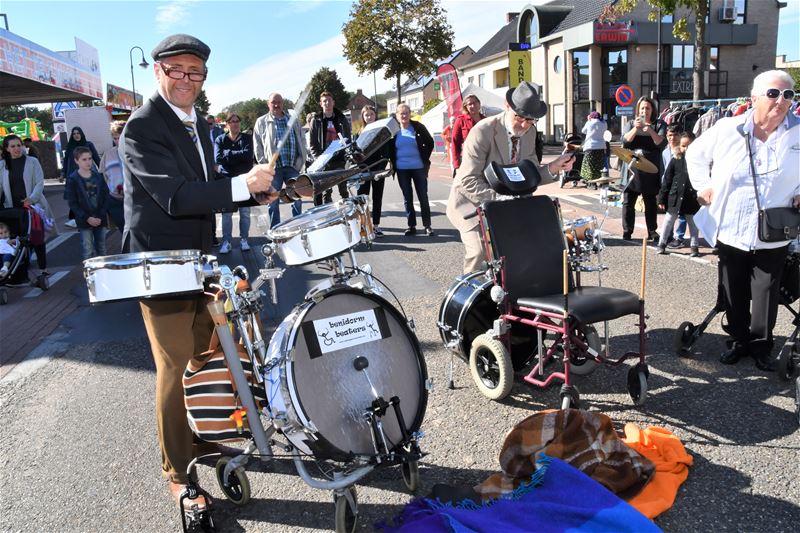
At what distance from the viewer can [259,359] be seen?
290cm

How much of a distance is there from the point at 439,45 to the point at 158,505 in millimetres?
36760

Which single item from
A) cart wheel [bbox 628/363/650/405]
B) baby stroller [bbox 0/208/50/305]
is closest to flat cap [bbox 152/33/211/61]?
cart wheel [bbox 628/363/650/405]

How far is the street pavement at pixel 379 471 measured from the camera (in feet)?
10.2

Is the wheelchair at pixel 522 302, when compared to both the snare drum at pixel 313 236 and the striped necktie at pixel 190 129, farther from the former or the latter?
the striped necktie at pixel 190 129

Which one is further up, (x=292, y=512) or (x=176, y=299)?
(x=176, y=299)

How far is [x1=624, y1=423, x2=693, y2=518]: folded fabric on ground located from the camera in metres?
2.92

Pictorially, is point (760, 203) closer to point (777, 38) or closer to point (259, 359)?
point (259, 359)

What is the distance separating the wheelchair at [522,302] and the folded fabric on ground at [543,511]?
99 centimetres

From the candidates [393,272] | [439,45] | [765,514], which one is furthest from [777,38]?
[765,514]

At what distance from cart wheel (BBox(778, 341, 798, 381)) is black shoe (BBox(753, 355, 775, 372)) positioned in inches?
7.5

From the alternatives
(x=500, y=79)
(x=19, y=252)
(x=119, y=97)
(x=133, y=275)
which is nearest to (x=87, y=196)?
(x=19, y=252)

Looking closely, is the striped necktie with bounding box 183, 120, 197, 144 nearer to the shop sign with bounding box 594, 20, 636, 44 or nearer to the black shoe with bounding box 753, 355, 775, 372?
the black shoe with bounding box 753, 355, 775, 372

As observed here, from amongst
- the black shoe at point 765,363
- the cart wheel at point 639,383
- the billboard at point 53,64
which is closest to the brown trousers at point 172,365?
the cart wheel at point 639,383

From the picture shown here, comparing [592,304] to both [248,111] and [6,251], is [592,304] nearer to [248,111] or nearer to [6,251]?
[6,251]
